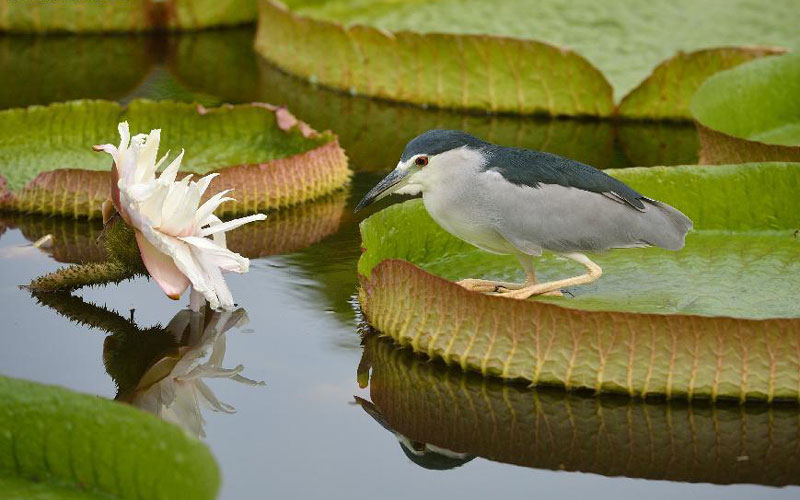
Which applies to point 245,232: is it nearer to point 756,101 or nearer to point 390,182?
point 390,182

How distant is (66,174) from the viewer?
4.40m

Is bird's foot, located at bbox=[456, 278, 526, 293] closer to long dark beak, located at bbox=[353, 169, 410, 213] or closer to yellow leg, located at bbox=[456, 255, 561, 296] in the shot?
yellow leg, located at bbox=[456, 255, 561, 296]

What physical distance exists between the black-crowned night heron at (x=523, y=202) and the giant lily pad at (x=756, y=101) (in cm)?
146

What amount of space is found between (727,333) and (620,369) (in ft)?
0.86

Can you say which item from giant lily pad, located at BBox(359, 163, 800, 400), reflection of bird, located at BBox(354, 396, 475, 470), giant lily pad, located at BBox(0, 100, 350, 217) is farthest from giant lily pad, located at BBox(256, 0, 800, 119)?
reflection of bird, located at BBox(354, 396, 475, 470)

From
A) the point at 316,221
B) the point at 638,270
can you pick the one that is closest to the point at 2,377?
the point at 638,270

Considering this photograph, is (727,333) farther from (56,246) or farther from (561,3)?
(561,3)

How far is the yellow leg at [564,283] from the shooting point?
3.40 meters

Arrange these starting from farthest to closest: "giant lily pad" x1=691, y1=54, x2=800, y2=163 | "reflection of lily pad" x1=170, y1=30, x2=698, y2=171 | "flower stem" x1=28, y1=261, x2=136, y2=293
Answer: "reflection of lily pad" x1=170, y1=30, x2=698, y2=171 < "giant lily pad" x1=691, y1=54, x2=800, y2=163 < "flower stem" x1=28, y1=261, x2=136, y2=293

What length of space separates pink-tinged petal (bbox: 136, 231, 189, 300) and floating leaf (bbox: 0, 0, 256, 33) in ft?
13.4

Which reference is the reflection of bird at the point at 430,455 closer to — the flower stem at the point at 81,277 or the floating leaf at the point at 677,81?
the flower stem at the point at 81,277

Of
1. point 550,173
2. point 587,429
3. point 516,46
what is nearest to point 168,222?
point 550,173

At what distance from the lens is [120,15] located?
727cm

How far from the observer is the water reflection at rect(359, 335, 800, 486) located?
9.52ft
